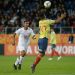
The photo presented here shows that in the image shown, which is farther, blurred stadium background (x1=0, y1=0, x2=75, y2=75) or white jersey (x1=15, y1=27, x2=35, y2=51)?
blurred stadium background (x1=0, y1=0, x2=75, y2=75)

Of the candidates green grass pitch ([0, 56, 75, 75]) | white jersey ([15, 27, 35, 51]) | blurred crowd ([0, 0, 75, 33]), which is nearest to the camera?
green grass pitch ([0, 56, 75, 75])

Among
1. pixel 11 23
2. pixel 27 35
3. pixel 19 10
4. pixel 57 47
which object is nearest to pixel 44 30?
pixel 27 35

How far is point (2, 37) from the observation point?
34094 millimetres

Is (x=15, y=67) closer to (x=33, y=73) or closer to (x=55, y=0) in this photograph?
(x=33, y=73)

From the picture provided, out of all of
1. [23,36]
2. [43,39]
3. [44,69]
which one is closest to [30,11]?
[23,36]

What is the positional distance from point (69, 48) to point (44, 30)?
14990mm

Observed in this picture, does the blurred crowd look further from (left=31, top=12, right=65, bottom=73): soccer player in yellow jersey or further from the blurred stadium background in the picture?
(left=31, top=12, right=65, bottom=73): soccer player in yellow jersey

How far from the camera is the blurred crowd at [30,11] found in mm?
37156

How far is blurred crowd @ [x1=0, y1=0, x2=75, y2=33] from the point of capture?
Result: 122ft

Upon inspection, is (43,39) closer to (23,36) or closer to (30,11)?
(23,36)

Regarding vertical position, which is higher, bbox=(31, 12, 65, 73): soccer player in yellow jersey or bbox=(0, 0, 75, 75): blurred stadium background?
bbox=(31, 12, 65, 73): soccer player in yellow jersey

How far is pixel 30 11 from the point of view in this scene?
3931 cm

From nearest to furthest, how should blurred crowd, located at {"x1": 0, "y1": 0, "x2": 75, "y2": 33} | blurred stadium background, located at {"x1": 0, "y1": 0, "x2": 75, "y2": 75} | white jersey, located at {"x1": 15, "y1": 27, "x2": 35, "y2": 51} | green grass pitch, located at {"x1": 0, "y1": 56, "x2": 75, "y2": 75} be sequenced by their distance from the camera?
green grass pitch, located at {"x1": 0, "y1": 56, "x2": 75, "y2": 75}, white jersey, located at {"x1": 15, "y1": 27, "x2": 35, "y2": 51}, blurred stadium background, located at {"x1": 0, "y1": 0, "x2": 75, "y2": 75}, blurred crowd, located at {"x1": 0, "y1": 0, "x2": 75, "y2": 33}

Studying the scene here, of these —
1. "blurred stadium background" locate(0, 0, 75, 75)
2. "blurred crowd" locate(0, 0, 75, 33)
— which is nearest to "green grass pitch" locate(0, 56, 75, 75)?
"blurred stadium background" locate(0, 0, 75, 75)
